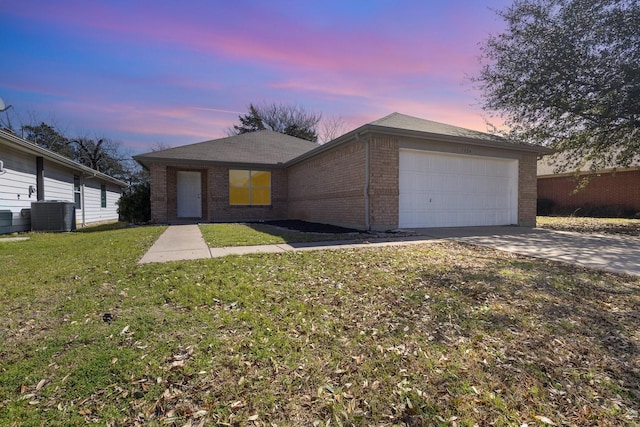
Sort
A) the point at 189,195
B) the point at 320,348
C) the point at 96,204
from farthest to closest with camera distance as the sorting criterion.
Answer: the point at 96,204, the point at 189,195, the point at 320,348

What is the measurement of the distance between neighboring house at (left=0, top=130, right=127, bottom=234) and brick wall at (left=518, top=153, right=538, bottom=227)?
53.0 ft

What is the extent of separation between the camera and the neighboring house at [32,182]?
971cm

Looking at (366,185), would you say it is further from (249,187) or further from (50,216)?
(50,216)

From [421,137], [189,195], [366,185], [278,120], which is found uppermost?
[278,120]

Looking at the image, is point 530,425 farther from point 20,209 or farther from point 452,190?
point 20,209

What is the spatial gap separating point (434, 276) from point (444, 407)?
2575mm

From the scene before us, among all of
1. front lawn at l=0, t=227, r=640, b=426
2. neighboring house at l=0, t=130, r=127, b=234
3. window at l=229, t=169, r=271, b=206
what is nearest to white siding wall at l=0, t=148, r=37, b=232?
neighboring house at l=0, t=130, r=127, b=234

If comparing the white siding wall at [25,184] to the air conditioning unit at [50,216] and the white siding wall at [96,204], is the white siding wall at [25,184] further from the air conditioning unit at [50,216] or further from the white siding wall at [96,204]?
the air conditioning unit at [50,216]

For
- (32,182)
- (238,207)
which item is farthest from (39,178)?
(238,207)

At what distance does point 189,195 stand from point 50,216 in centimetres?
550

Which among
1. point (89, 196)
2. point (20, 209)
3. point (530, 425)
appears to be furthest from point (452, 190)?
point (89, 196)

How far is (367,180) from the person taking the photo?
8852 mm

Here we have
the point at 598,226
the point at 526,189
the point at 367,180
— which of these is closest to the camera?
the point at 367,180

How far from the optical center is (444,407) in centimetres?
185
